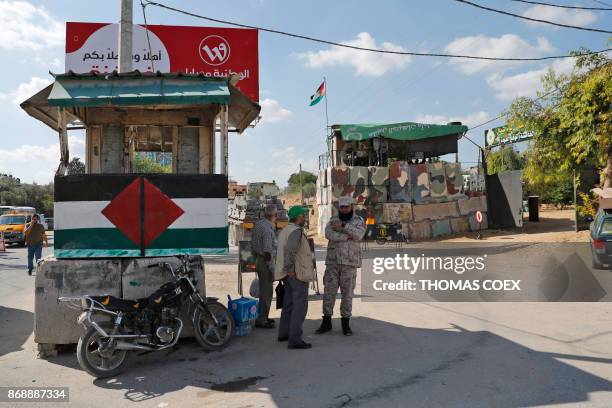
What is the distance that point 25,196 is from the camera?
6600 centimetres

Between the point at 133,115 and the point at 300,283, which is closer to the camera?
the point at 300,283

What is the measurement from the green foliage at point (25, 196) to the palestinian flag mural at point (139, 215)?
213 feet

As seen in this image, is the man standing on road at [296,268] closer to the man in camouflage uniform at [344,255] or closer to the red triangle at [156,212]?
the man in camouflage uniform at [344,255]

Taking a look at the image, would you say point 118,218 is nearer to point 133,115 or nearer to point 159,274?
point 159,274

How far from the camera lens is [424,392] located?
4.46m

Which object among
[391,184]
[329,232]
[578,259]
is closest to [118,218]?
[329,232]

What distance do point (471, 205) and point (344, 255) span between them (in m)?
19.9

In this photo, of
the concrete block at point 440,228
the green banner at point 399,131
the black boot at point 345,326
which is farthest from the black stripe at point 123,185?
the concrete block at point 440,228

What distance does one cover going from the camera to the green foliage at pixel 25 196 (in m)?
63.8

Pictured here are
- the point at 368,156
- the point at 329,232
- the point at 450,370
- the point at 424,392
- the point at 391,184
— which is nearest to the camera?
the point at 424,392

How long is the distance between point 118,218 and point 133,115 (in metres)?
2.67

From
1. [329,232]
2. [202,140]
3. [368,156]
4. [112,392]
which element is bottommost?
[112,392]

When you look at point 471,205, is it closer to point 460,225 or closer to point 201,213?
point 460,225

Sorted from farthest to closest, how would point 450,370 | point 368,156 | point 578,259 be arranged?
point 368,156 < point 578,259 < point 450,370
